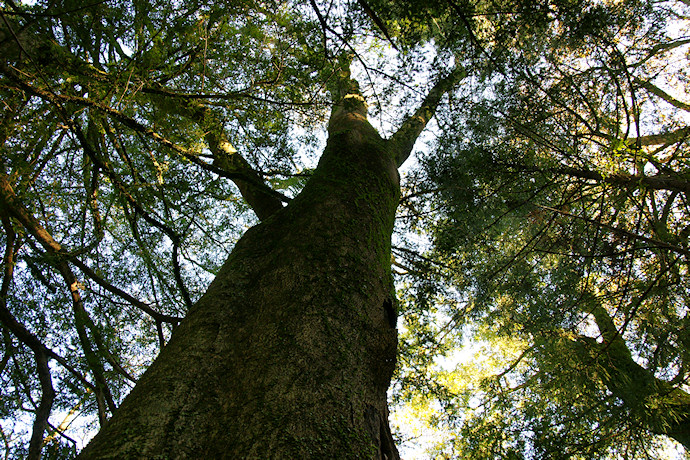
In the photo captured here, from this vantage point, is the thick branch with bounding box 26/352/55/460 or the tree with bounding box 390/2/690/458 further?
the tree with bounding box 390/2/690/458

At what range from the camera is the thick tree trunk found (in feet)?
3.40

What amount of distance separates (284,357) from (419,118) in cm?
360

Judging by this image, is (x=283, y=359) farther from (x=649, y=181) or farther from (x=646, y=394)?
(x=646, y=394)

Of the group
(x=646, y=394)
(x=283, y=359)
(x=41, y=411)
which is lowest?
(x=646, y=394)

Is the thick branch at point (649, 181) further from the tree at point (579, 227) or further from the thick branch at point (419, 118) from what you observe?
the thick branch at point (419, 118)

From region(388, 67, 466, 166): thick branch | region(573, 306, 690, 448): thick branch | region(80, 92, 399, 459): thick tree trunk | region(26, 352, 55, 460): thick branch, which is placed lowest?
region(573, 306, 690, 448): thick branch

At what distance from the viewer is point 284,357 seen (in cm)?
124

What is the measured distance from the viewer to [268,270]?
1688mm

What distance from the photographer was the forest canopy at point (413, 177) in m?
2.64

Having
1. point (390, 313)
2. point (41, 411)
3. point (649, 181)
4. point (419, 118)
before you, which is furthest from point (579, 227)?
point (41, 411)

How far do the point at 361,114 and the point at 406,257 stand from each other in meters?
1.76

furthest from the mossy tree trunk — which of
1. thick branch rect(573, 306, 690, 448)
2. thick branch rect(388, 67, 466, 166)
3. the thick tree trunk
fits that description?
thick branch rect(573, 306, 690, 448)

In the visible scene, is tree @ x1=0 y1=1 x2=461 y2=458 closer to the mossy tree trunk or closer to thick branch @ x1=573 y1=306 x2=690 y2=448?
the mossy tree trunk

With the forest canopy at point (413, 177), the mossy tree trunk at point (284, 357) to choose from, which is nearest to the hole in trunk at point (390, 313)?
the mossy tree trunk at point (284, 357)
